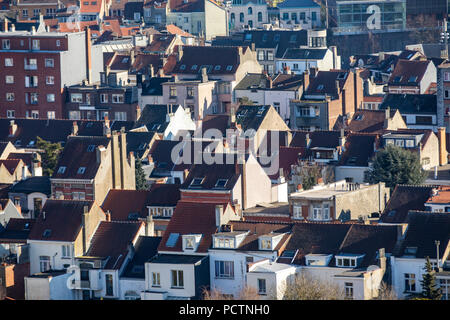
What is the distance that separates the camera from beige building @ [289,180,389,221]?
6269 cm

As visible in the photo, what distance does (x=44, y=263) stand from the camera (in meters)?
60.3

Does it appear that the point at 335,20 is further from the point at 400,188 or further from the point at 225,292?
the point at 225,292

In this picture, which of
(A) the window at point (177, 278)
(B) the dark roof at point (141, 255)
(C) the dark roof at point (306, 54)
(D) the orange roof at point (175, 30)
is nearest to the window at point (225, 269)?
(A) the window at point (177, 278)

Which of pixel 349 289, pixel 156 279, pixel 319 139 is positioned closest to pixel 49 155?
pixel 319 139

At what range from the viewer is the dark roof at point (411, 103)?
315 ft

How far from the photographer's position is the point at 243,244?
55.8 metres

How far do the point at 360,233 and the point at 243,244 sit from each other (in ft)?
14.3

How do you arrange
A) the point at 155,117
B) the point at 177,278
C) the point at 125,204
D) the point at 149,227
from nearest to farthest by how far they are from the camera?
the point at 177,278, the point at 149,227, the point at 125,204, the point at 155,117

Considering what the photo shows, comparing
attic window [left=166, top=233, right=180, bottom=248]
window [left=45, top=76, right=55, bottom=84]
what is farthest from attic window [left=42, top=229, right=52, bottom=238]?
window [left=45, top=76, right=55, bottom=84]

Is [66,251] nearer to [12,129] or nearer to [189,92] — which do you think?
[12,129]

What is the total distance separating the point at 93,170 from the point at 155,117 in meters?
23.7

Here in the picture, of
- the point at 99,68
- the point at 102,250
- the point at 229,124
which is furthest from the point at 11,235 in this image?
the point at 99,68

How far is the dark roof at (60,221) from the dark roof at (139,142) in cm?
1968

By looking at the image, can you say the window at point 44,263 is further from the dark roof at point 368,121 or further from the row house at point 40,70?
the row house at point 40,70
